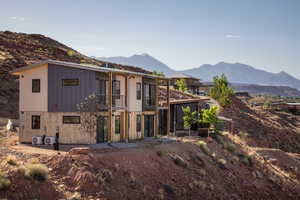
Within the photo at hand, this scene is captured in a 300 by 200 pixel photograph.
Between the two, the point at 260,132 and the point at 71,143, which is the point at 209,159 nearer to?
the point at 71,143

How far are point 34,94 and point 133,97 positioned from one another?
344 inches

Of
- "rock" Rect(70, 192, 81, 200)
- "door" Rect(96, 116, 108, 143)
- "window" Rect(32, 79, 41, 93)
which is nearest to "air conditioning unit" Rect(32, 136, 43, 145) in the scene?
"window" Rect(32, 79, 41, 93)

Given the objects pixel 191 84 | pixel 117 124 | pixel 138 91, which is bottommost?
pixel 117 124

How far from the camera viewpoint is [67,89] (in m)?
31.9

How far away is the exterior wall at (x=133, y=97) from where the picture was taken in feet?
120

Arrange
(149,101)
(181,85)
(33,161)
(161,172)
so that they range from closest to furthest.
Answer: (33,161) < (161,172) < (149,101) < (181,85)

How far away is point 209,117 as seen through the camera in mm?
43438

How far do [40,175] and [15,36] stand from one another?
71854mm

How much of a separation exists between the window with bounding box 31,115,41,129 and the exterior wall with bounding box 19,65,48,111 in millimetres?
629

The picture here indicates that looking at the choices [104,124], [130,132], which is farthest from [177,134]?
[104,124]

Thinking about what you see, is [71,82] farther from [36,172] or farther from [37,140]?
[36,172]

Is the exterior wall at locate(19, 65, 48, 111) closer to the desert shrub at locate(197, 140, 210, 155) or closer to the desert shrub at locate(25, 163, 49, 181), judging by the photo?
the desert shrub at locate(25, 163, 49, 181)

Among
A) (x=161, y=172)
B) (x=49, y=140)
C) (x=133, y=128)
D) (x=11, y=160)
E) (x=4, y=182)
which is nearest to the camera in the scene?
(x=4, y=182)

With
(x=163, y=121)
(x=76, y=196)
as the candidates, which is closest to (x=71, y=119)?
(x=76, y=196)
